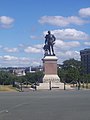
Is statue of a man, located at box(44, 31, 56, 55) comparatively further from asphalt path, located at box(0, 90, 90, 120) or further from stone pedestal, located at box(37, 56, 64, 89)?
asphalt path, located at box(0, 90, 90, 120)

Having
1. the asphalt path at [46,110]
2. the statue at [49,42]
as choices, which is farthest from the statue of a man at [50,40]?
the asphalt path at [46,110]

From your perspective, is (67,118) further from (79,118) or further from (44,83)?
(44,83)

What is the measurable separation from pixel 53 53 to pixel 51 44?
6.54ft

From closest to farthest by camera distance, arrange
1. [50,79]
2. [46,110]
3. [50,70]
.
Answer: [46,110] < [50,79] < [50,70]

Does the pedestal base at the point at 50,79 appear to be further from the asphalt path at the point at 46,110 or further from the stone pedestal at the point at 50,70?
the asphalt path at the point at 46,110

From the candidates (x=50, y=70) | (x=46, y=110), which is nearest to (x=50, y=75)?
(x=50, y=70)

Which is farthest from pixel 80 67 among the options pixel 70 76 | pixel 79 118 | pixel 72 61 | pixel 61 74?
pixel 79 118

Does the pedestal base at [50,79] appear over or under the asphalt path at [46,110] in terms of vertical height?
over

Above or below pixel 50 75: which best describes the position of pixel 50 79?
below

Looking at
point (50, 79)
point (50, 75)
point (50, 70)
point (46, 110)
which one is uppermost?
point (50, 70)

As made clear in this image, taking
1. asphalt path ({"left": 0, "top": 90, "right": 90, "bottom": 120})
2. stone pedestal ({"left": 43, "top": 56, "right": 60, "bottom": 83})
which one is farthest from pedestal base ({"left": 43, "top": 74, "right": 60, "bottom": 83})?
asphalt path ({"left": 0, "top": 90, "right": 90, "bottom": 120})

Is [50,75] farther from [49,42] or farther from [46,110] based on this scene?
[46,110]

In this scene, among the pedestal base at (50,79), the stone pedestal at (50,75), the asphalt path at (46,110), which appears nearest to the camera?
the asphalt path at (46,110)

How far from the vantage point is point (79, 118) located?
1582cm
